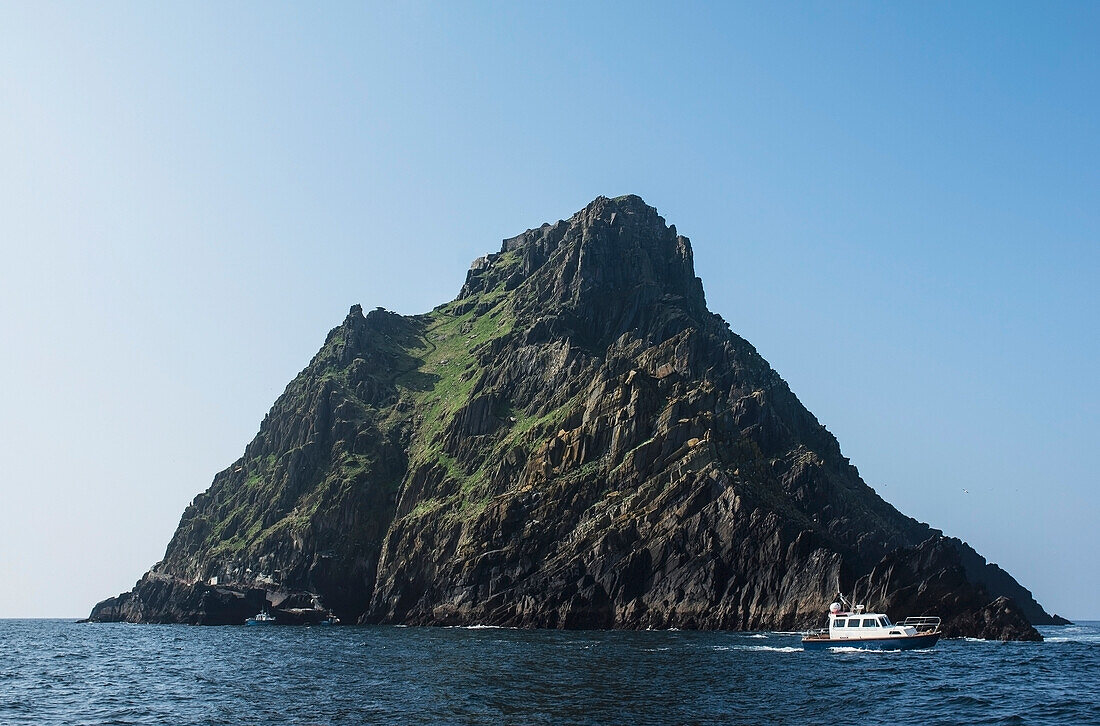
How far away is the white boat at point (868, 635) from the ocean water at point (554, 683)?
2.25 metres

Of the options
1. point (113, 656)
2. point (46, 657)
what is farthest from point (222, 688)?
point (46, 657)

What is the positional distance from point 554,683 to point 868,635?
54776 mm

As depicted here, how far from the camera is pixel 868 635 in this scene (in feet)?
364

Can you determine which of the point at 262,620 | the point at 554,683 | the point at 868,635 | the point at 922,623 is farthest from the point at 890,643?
the point at 262,620

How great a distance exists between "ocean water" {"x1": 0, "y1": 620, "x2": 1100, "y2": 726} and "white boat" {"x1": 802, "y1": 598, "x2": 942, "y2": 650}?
2250 millimetres

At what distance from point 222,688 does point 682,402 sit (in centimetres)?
12246

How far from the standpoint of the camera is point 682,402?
18275cm

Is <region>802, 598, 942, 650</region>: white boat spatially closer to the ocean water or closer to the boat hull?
the boat hull

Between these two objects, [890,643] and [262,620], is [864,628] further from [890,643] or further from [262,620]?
[262,620]

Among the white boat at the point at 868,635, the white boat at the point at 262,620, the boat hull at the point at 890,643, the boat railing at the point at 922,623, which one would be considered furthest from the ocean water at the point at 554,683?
the white boat at the point at 262,620

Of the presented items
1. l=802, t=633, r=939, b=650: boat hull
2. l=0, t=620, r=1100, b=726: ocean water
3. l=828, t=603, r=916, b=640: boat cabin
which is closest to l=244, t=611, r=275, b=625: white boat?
l=0, t=620, r=1100, b=726: ocean water

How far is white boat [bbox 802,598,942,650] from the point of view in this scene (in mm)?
108500

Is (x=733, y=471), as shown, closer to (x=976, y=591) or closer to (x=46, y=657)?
(x=976, y=591)

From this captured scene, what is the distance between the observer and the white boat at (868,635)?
108m
